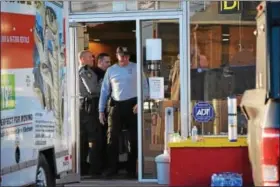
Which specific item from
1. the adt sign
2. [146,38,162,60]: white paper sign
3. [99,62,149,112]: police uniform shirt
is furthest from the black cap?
the adt sign

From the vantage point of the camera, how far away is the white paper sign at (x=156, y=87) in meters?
10.4

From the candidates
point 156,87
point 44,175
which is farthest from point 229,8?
point 44,175

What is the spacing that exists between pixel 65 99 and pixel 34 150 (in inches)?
57.7

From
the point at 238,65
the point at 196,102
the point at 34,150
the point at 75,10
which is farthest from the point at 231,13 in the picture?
the point at 34,150

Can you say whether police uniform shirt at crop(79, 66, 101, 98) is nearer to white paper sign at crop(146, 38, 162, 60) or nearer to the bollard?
white paper sign at crop(146, 38, 162, 60)

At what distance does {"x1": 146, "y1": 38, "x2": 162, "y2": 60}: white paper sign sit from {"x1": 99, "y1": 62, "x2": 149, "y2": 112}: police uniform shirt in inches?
18.9

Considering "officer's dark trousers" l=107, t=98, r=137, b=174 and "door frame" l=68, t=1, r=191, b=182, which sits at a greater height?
"door frame" l=68, t=1, r=191, b=182

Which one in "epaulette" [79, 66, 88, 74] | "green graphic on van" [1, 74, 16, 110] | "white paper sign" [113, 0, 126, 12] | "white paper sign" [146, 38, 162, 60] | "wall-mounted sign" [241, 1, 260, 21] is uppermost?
"white paper sign" [113, 0, 126, 12]

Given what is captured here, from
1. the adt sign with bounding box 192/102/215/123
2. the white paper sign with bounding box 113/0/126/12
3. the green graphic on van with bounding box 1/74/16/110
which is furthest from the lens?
the white paper sign with bounding box 113/0/126/12

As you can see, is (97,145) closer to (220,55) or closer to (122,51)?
(122,51)

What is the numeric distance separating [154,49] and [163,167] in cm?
186

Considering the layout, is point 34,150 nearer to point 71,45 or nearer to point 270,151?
point 270,151

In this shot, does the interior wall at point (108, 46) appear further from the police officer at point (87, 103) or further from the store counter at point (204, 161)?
the store counter at point (204, 161)

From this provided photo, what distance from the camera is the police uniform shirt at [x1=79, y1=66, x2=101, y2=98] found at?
36.6ft
